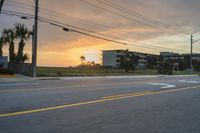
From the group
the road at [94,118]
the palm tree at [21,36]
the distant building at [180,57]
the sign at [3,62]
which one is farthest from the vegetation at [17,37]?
the distant building at [180,57]

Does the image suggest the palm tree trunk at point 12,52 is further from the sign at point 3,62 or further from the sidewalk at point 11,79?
the sidewalk at point 11,79

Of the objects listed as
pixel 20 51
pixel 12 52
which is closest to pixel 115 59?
pixel 12 52

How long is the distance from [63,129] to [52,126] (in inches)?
14.8

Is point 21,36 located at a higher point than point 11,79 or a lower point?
higher

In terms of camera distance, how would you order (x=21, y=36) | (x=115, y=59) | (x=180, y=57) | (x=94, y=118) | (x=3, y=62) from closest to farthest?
(x=94, y=118) < (x=3, y=62) < (x=21, y=36) < (x=115, y=59) < (x=180, y=57)

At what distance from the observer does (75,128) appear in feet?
21.7

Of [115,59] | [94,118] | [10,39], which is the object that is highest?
[115,59]

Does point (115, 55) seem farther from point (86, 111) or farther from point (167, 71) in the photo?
point (86, 111)

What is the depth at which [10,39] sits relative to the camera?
38.8 meters

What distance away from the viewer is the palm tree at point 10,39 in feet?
127

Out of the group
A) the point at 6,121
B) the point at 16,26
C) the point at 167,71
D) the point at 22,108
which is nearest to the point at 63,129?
the point at 6,121

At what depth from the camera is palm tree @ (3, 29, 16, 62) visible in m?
38.6

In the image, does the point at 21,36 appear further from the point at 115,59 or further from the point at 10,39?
the point at 115,59

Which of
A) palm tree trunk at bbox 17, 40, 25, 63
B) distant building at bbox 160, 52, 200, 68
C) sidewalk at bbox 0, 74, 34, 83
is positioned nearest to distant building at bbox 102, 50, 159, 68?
distant building at bbox 160, 52, 200, 68
